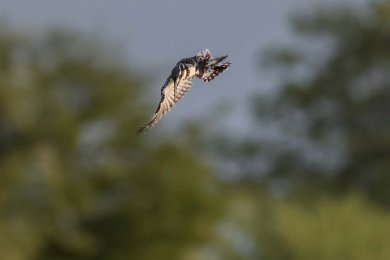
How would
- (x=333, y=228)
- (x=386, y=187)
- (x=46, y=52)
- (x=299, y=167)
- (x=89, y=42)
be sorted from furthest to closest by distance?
(x=299, y=167) → (x=386, y=187) → (x=46, y=52) → (x=89, y=42) → (x=333, y=228)

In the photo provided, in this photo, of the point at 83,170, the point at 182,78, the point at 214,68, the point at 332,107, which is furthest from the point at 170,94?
the point at 332,107

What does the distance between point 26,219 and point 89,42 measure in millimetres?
5697

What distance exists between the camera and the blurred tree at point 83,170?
46.7 m

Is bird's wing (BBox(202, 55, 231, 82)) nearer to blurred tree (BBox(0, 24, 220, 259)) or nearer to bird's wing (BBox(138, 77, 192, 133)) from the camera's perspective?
bird's wing (BBox(138, 77, 192, 133))

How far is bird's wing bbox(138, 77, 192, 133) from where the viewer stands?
→ 3.30 meters

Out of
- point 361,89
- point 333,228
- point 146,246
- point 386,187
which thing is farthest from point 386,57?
point 333,228

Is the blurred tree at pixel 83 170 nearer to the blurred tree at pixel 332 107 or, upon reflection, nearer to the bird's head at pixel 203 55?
the blurred tree at pixel 332 107

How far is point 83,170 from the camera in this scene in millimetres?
48125

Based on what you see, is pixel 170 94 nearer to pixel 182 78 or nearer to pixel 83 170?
pixel 182 78

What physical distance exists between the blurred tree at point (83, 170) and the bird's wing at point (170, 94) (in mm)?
41981

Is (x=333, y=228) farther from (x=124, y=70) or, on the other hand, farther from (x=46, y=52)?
(x=46, y=52)

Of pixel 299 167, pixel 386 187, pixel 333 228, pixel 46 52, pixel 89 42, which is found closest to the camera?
pixel 333 228

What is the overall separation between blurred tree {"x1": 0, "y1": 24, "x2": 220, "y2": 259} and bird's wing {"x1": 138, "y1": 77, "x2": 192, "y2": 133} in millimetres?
41981

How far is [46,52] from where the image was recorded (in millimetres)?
49000
